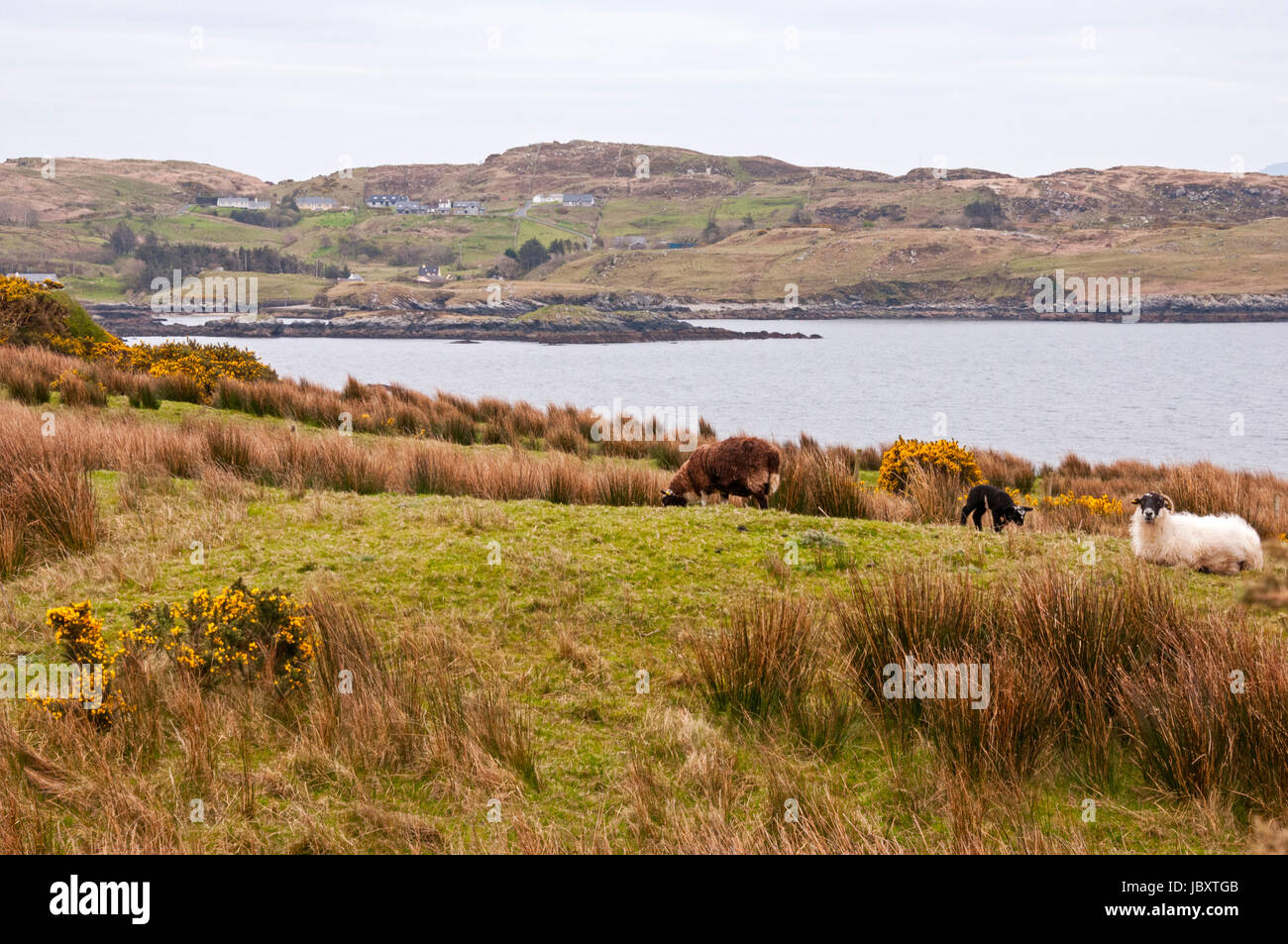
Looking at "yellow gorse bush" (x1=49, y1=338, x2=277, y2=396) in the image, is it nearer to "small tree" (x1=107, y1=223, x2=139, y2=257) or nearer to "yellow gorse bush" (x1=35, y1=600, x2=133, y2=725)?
"yellow gorse bush" (x1=35, y1=600, x2=133, y2=725)

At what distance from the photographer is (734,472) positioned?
10477mm

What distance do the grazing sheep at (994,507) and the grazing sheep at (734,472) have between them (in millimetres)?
2282

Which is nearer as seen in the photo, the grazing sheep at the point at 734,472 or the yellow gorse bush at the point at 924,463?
the grazing sheep at the point at 734,472

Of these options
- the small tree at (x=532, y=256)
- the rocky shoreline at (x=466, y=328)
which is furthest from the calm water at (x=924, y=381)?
the small tree at (x=532, y=256)

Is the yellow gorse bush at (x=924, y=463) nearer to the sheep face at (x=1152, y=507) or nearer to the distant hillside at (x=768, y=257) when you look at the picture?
the sheep face at (x=1152, y=507)

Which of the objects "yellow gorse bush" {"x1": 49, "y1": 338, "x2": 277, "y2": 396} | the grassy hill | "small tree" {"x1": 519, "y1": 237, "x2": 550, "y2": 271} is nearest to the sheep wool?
the grassy hill

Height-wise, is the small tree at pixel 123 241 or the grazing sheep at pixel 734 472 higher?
the small tree at pixel 123 241

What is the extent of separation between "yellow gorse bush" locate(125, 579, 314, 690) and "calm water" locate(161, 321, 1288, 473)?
1974 cm

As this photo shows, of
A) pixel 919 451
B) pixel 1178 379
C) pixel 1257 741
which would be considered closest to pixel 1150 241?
pixel 1178 379

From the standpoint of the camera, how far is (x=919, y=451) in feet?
47.9

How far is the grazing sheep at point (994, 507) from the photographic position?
10258 millimetres

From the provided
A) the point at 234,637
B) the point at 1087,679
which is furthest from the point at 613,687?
the point at 1087,679
